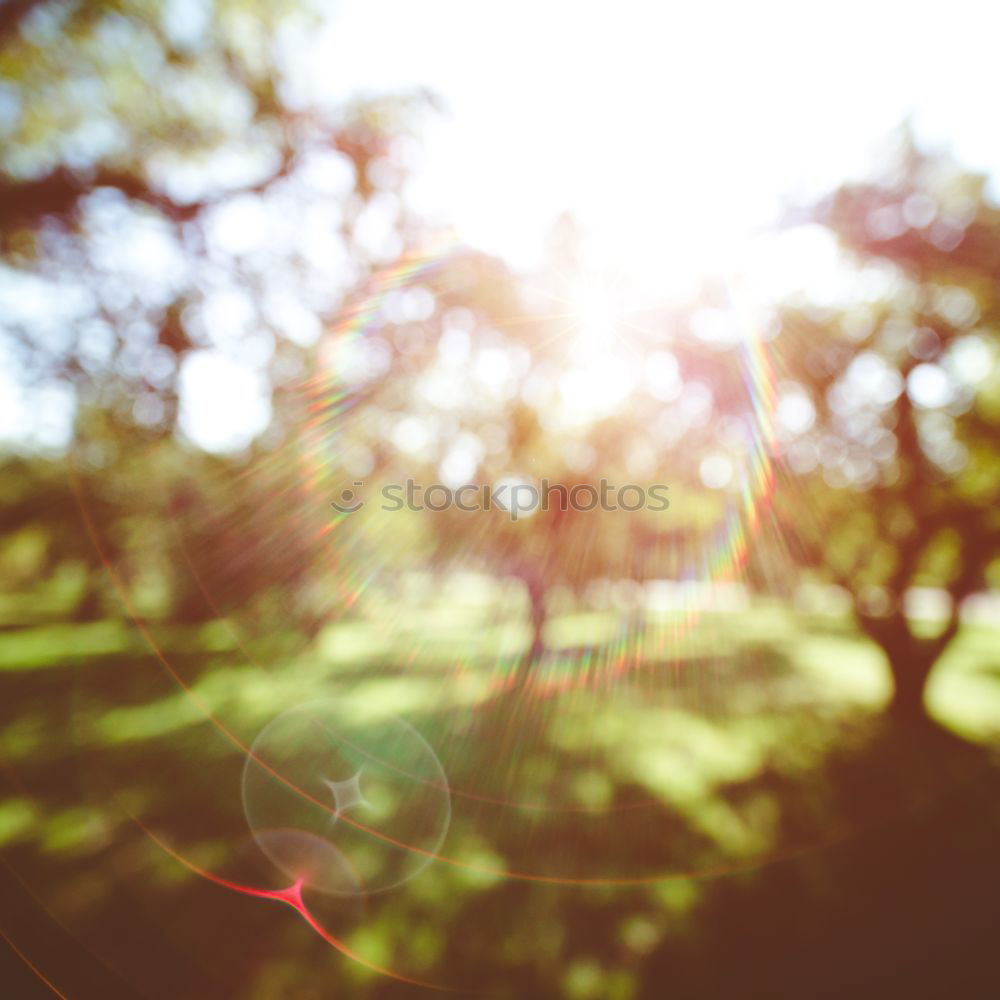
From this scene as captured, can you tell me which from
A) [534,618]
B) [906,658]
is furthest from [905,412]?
[534,618]

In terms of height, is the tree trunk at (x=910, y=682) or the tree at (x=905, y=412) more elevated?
the tree at (x=905, y=412)

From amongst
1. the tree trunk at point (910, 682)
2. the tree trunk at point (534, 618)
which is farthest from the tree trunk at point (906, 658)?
the tree trunk at point (534, 618)

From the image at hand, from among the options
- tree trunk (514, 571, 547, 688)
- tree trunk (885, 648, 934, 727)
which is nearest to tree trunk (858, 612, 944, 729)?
tree trunk (885, 648, 934, 727)

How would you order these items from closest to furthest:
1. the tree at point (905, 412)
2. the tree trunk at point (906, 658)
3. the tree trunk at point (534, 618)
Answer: the tree at point (905, 412) → the tree trunk at point (906, 658) → the tree trunk at point (534, 618)

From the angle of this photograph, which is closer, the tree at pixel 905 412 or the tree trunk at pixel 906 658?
the tree at pixel 905 412

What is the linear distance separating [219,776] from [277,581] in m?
7.47

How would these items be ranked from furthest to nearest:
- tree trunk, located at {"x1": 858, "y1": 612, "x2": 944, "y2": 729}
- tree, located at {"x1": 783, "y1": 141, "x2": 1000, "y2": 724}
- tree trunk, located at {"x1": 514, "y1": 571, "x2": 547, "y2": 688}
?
tree trunk, located at {"x1": 514, "y1": 571, "x2": 547, "y2": 688} → tree trunk, located at {"x1": 858, "y1": 612, "x2": 944, "y2": 729} → tree, located at {"x1": 783, "y1": 141, "x2": 1000, "y2": 724}

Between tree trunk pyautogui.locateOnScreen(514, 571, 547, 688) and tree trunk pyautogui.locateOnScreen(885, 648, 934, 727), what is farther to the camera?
tree trunk pyautogui.locateOnScreen(514, 571, 547, 688)

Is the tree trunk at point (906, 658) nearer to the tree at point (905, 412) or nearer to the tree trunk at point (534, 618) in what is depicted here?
the tree at point (905, 412)

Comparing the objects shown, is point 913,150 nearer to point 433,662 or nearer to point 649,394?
point 649,394

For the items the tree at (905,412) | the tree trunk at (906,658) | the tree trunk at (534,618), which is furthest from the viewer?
the tree trunk at (534,618)

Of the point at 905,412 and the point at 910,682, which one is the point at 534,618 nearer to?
the point at 910,682

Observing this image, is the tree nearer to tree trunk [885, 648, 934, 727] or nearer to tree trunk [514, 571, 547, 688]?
tree trunk [885, 648, 934, 727]

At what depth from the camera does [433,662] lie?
15.1m
